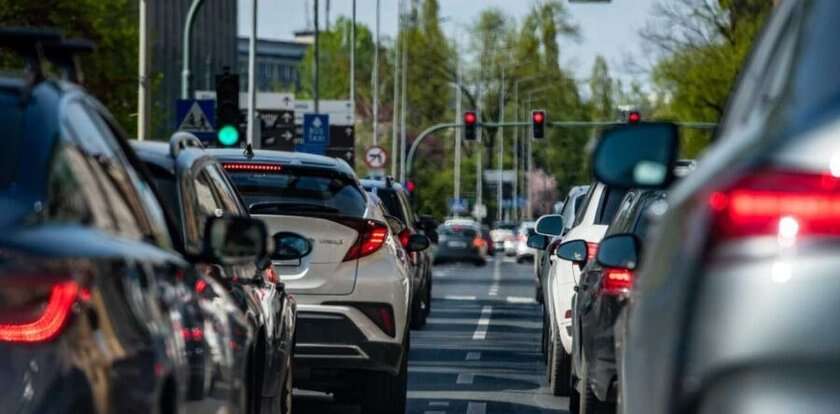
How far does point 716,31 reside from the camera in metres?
79.1

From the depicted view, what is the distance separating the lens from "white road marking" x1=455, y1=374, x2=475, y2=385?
738 inches

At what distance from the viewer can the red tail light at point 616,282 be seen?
1127 centimetres

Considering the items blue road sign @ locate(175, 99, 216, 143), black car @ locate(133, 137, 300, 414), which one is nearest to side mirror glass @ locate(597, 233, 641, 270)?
black car @ locate(133, 137, 300, 414)

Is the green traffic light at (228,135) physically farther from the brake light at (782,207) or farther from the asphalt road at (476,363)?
the brake light at (782,207)

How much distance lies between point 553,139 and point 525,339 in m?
142

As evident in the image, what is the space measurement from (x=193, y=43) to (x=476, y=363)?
87.9 meters

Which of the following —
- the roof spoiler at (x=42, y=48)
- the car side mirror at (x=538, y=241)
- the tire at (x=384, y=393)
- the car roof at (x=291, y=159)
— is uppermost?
the roof spoiler at (x=42, y=48)

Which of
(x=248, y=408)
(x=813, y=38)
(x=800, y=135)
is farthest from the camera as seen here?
(x=248, y=408)

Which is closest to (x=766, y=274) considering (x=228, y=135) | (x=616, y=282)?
(x=616, y=282)

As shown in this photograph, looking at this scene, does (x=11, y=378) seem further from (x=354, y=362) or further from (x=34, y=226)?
(x=354, y=362)

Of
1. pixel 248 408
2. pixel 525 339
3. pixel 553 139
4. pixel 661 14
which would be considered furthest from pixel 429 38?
pixel 248 408

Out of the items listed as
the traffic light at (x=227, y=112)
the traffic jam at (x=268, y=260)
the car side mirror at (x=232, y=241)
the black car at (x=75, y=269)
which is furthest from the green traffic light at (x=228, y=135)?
the black car at (x=75, y=269)

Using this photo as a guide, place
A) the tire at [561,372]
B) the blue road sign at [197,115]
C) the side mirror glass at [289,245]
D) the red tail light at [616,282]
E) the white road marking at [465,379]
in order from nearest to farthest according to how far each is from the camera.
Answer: the side mirror glass at [289,245] < the red tail light at [616,282] < the tire at [561,372] < the white road marking at [465,379] < the blue road sign at [197,115]

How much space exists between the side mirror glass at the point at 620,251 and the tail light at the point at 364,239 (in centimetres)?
603
